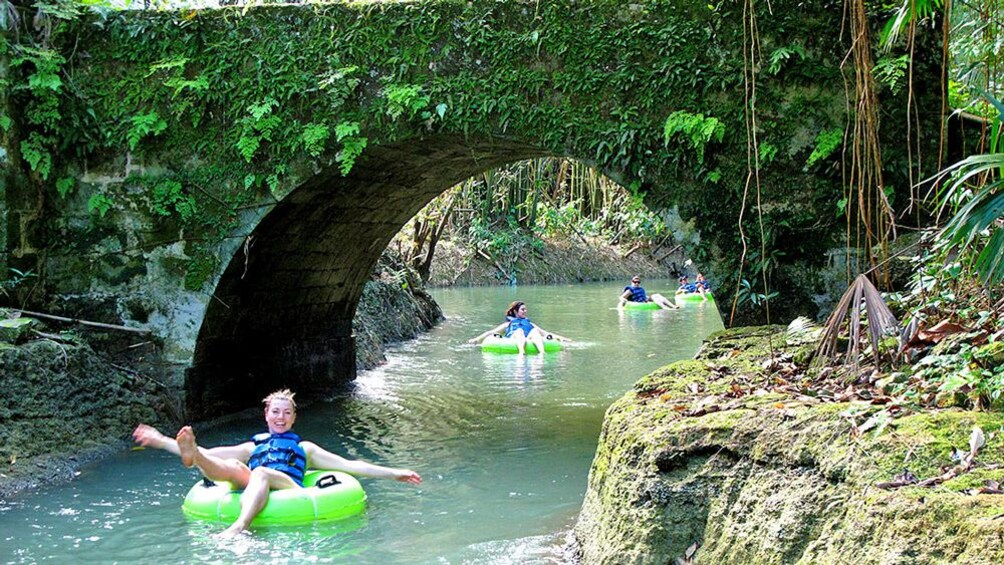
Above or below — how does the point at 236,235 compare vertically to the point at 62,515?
above

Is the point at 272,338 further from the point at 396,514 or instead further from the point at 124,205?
the point at 396,514

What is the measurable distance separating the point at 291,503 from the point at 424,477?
1.52 meters

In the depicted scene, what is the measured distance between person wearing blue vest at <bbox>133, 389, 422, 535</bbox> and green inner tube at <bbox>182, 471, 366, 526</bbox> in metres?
0.08

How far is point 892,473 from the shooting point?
322 centimetres

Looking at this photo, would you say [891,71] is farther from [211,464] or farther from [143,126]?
[143,126]

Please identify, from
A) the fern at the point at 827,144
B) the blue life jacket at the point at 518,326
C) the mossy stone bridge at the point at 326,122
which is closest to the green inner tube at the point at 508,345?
the blue life jacket at the point at 518,326

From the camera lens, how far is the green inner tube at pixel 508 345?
14516 mm

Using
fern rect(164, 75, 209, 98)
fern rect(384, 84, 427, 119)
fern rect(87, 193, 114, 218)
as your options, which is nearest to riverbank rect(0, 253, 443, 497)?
fern rect(87, 193, 114, 218)

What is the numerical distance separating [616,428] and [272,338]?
6.15 metres

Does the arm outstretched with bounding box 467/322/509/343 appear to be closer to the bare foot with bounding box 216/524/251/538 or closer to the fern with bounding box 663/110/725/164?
the fern with bounding box 663/110/725/164

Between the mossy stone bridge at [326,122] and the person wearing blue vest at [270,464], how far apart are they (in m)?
2.54

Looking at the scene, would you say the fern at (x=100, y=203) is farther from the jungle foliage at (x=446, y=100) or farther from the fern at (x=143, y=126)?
the fern at (x=143, y=126)

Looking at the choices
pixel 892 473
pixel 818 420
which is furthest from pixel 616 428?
pixel 892 473

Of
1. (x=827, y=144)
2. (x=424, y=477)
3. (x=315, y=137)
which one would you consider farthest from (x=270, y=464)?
(x=827, y=144)
